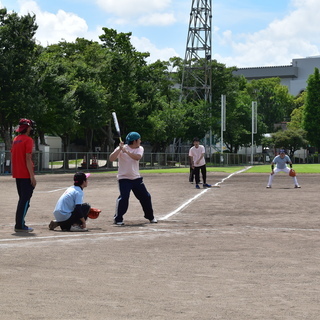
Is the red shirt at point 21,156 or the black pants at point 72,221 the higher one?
the red shirt at point 21,156

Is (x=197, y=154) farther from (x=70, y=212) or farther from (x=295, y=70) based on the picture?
(x=295, y=70)

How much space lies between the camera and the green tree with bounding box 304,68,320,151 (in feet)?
348

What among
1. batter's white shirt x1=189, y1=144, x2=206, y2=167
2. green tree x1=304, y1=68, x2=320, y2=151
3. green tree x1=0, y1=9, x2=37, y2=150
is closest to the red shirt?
batter's white shirt x1=189, y1=144, x2=206, y2=167

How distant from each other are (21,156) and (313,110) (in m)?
100

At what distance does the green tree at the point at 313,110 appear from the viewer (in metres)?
106

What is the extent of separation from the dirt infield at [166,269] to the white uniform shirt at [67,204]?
360 mm

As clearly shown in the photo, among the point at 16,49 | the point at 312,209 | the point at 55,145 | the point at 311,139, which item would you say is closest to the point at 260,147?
the point at 311,139

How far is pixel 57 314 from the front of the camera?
5.21 metres

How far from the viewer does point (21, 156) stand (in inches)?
431

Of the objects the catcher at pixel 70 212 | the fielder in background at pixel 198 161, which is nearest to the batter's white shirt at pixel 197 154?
the fielder in background at pixel 198 161

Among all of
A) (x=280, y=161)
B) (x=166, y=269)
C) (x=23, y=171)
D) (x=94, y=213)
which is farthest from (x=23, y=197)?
(x=280, y=161)

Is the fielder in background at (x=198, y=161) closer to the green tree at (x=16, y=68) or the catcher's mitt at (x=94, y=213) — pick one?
the catcher's mitt at (x=94, y=213)

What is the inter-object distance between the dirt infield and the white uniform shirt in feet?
1.18

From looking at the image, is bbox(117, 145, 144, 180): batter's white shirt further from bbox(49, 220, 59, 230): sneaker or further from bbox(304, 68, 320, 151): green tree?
bbox(304, 68, 320, 151): green tree
